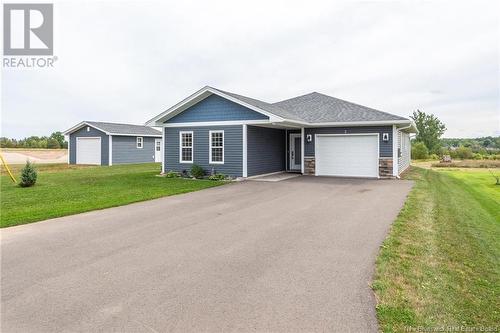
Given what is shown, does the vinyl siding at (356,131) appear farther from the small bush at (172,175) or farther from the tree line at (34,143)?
the tree line at (34,143)

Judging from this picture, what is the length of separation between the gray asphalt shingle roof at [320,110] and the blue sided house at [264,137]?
48 mm

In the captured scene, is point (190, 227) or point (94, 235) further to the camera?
point (190, 227)

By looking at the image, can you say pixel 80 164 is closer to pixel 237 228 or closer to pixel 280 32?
pixel 280 32

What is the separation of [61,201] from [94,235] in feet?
14.7

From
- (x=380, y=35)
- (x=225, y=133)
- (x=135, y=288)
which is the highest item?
(x=380, y=35)

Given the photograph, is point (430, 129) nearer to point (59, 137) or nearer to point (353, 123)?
point (353, 123)

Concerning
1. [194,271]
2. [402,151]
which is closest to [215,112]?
[402,151]

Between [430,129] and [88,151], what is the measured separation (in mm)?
38514

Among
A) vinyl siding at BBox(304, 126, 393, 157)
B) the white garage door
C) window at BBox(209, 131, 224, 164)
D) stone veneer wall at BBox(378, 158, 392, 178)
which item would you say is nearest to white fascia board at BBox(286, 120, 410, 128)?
vinyl siding at BBox(304, 126, 393, 157)

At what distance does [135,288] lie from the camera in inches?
154

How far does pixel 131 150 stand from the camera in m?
29.5

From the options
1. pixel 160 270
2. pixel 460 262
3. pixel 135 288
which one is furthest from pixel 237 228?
pixel 460 262

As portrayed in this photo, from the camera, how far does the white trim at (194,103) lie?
14664 millimetres

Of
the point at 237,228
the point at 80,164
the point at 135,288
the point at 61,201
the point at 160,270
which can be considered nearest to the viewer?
the point at 135,288
